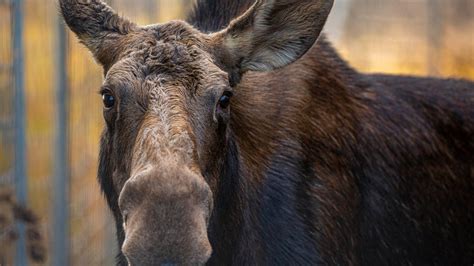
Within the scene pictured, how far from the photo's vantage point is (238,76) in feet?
20.3

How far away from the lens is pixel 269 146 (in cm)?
663

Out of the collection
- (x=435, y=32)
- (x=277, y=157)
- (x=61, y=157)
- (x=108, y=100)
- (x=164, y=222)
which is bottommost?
(x=435, y=32)

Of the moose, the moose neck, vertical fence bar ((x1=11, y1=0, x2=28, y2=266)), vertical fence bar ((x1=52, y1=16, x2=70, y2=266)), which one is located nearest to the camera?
the moose

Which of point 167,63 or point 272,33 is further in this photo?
point 272,33

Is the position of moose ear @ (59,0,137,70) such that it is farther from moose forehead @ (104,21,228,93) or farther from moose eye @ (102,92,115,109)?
moose eye @ (102,92,115,109)

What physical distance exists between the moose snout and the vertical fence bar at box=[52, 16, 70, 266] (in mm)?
4981

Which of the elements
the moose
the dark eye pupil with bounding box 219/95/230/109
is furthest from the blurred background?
the dark eye pupil with bounding box 219/95/230/109

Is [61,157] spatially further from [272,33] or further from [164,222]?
[164,222]

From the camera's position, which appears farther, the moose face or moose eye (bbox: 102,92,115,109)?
moose eye (bbox: 102,92,115,109)

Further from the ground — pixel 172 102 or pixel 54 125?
pixel 172 102

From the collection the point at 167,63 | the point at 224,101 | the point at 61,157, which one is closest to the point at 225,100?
the point at 224,101

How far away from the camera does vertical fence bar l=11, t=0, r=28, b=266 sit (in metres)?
8.31

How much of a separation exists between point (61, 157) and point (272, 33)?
414 cm

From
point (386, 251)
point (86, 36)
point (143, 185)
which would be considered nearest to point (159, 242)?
point (143, 185)
